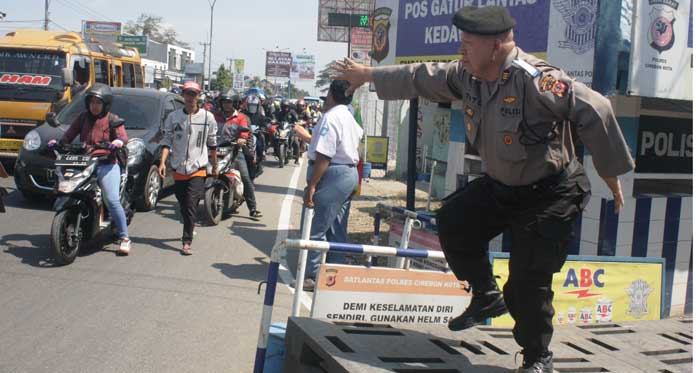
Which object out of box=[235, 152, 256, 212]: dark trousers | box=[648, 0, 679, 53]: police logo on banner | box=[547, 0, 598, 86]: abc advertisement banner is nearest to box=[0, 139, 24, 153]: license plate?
box=[235, 152, 256, 212]: dark trousers

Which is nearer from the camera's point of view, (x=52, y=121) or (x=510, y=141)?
(x=510, y=141)

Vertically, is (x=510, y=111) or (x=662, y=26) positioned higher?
(x=662, y=26)

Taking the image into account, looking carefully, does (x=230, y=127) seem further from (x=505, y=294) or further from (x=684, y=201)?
(x=505, y=294)

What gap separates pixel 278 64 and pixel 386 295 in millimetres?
102639

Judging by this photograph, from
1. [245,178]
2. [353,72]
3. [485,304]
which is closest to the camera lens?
[353,72]

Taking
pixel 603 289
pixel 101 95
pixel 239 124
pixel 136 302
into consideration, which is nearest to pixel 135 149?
pixel 239 124

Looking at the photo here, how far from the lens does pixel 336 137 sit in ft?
22.2

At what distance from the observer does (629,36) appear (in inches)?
253

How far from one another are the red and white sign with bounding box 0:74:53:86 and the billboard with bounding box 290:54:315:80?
97.2m

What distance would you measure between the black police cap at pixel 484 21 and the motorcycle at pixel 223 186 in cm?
709

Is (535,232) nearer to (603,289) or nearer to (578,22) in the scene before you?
(603,289)

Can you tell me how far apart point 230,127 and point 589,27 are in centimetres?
584

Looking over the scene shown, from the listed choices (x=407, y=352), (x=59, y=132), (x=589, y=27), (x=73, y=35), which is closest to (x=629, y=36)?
(x=589, y=27)

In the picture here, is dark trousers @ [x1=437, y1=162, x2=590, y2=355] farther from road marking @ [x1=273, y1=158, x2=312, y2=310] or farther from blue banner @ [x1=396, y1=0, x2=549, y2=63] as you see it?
blue banner @ [x1=396, y1=0, x2=549, y2=63]
